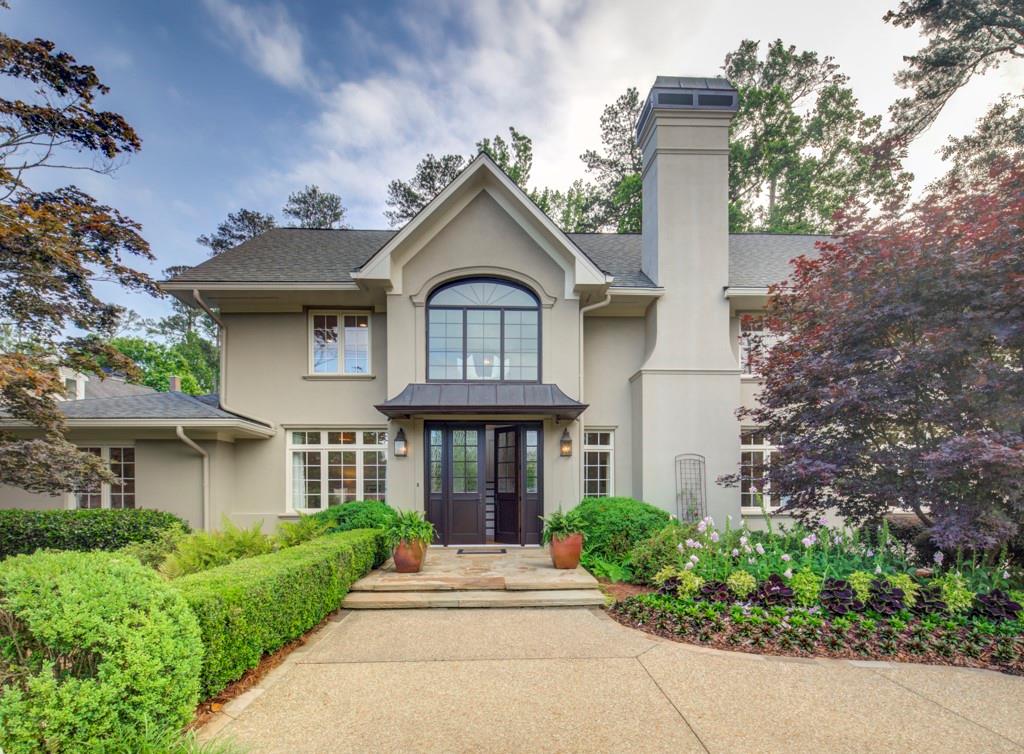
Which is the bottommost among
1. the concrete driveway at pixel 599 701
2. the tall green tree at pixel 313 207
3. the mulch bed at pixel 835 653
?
the mulch bed at pixel 835 653

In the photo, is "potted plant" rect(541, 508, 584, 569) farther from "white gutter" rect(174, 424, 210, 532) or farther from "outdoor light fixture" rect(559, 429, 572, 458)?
"white gutter" rect(174, 424, 210, 532)

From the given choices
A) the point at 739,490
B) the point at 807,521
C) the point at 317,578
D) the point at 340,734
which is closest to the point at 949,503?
the point at 807,521

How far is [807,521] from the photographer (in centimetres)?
772

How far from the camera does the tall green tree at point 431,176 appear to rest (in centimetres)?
2423

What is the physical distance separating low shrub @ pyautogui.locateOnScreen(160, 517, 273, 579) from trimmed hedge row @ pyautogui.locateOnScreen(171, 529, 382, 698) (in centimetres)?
88

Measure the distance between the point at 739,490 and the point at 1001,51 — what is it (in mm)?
11428

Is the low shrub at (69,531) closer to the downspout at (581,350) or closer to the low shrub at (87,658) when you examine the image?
the low shrub at (87,658)

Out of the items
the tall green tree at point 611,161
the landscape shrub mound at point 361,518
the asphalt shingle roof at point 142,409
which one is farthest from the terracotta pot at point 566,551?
the tall green tree at point 611,161

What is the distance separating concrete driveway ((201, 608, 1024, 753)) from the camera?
340 centimetres

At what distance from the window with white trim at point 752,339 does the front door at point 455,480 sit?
220 inches

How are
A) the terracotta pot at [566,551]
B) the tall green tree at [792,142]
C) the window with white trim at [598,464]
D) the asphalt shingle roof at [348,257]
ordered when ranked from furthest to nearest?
the tall green tree at [792,142] < the window with white trim at [598,464] < the asphalt shingle roof at [348,257] < the terracotta pot at [566,551]

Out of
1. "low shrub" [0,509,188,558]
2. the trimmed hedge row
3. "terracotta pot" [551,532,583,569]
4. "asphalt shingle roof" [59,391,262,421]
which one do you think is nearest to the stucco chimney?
"terracotta pot" [551,532,583,569]

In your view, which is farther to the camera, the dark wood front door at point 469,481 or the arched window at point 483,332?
the arched window at point 483,332

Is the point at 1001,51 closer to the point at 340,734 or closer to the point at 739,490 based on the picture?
the point at 739,490
